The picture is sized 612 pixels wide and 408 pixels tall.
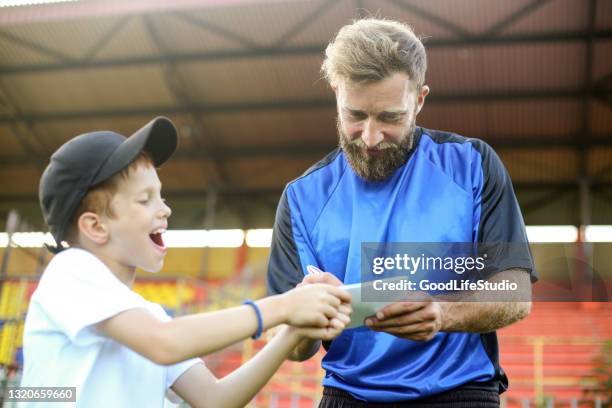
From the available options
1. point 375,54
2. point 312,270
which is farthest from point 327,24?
point 312,270

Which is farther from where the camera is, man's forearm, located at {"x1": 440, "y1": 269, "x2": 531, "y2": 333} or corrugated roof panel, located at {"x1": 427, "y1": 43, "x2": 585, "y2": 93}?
corrugated roof panel, located at {"x1": 427, "y1": 43, "x2": 585, "y2": 93}

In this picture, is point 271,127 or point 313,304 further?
point 271,127

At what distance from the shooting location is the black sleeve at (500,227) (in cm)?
184

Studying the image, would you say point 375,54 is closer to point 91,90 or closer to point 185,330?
point 185,330

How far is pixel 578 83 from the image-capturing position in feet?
42.9

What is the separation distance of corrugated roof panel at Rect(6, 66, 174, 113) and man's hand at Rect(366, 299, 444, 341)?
43.8ft

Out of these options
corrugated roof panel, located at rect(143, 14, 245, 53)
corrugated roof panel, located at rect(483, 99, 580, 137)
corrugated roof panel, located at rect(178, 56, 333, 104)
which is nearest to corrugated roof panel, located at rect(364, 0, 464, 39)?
corrugated roof panel, located at rect(178, 56, 333, 104)

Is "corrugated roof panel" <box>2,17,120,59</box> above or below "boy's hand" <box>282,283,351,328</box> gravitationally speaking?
above

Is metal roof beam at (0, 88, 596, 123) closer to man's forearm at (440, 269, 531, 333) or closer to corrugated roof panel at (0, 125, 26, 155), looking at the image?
corrugated roof panel at (0, 125, 26, 155)

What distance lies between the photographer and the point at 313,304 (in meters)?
1.54

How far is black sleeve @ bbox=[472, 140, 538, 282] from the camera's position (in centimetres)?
184

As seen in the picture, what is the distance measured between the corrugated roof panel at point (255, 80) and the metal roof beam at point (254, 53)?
0.55ft

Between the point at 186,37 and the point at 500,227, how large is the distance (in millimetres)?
12510

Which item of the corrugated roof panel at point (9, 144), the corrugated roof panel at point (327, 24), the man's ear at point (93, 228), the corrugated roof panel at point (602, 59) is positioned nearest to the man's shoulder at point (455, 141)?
the man's ear at point (93, 228)
